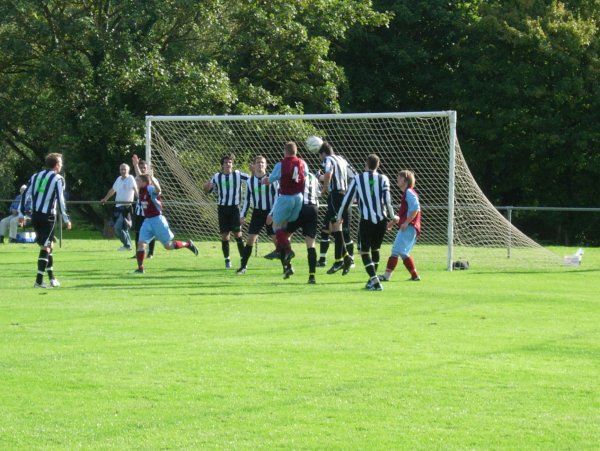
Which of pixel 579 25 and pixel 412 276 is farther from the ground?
pixel 579 25

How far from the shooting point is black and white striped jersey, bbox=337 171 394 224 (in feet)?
52.4

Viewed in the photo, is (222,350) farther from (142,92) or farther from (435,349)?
(142,92)

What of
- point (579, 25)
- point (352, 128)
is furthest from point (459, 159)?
point (579, 25)

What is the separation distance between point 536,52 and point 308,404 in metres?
36.5

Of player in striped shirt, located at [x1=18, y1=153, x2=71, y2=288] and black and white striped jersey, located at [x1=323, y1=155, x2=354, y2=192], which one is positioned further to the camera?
black and white striped jersey, located at [x1=323, y1=155, x2=354, y2=192]

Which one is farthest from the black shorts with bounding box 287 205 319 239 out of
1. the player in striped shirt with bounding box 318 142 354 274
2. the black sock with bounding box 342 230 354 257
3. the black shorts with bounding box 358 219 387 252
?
the black sock with bounding box 342 230 354 257

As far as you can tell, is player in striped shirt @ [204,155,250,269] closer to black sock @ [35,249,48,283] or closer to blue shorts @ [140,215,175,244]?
blue shorts @ [140,215,175,244]

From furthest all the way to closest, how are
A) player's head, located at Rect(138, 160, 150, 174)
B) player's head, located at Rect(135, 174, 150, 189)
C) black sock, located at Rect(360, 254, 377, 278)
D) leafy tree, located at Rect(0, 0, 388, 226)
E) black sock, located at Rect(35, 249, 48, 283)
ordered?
leafy tree, located at Rect(0, 0, 388, 226) < player's head, located at Rect(138, 160, 150, 174) < player's head, located at Rect(135, 174, 150, 189) < black sock, located at Rect(35, 249, 48, 283) < black sock, located at Rect(360, 254, 377, 278)

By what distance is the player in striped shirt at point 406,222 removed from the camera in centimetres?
1653

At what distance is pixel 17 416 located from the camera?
7.36 meters

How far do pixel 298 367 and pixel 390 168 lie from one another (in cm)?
1874

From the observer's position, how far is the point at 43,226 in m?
15.7

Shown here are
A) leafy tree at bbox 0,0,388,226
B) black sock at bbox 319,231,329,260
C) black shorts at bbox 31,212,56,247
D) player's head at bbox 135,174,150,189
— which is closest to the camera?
black shorts at bbox 31,212,56,247

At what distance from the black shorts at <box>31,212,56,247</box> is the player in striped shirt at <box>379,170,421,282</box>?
4899 millimetres
